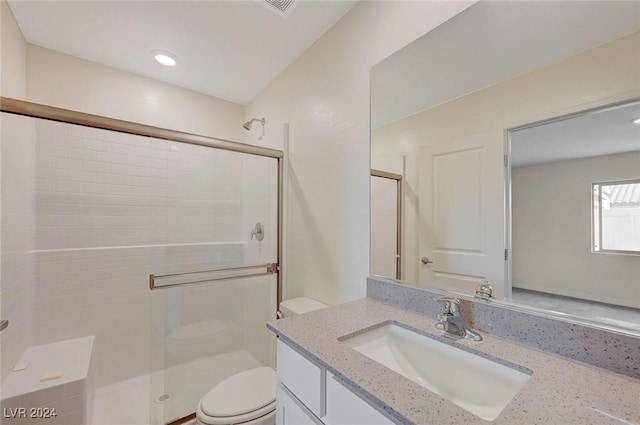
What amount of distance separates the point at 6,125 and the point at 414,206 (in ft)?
7.03

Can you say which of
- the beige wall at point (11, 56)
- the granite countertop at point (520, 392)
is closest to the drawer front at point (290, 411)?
the granite countertop at point (520, 392)

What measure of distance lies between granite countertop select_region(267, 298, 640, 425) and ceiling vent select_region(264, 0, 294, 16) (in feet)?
5.34

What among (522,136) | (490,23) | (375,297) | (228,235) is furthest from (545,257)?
(228,235)

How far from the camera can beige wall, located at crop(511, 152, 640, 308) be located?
669mm

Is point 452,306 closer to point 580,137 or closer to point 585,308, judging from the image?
point 585,308

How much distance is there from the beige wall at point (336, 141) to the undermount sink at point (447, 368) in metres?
0.42

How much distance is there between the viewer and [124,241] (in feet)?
6.82

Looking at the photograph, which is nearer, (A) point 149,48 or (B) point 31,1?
(B) point 31,1

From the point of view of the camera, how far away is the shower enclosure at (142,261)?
166 centimetres

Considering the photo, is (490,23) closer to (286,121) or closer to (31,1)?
(286,121)

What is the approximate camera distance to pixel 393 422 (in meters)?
0.54

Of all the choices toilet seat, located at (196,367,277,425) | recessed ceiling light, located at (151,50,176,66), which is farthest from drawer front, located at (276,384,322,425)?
recessed ceiling light, located at (151,50,176,66)

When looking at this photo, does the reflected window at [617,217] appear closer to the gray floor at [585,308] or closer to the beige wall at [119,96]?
the gray floor at [585,308]

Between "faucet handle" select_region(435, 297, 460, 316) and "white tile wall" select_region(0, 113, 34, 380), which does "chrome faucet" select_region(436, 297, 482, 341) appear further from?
"white tile wall" select_region(0, 113, 34, 380)
